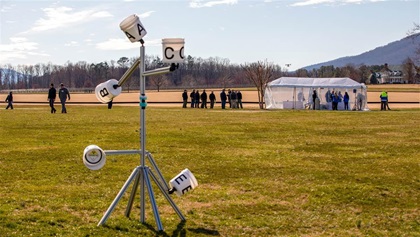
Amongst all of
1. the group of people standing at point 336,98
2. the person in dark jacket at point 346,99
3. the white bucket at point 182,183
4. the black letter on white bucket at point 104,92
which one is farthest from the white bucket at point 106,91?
the person in dark jacket at point 346,99

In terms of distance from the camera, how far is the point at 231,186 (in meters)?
11.2

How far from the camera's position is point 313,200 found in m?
10.0

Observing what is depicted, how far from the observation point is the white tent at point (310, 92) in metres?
47.0

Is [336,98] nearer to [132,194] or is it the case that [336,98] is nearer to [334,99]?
[334,99]

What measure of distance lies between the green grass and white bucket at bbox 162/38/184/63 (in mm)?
2292

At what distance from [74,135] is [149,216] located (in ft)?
39.3

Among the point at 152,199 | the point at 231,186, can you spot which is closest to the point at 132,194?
the point at 152,199

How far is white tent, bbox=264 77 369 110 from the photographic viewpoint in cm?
4697

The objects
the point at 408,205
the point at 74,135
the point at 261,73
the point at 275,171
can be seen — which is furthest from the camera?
the point at 261,73

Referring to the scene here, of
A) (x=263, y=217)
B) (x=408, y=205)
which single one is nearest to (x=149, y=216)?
(x=263, y=217)

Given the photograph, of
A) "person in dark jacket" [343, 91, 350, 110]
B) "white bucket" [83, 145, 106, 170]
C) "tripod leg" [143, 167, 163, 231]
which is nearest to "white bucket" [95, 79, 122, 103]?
"white bucket" [83, 145, 106, 170]

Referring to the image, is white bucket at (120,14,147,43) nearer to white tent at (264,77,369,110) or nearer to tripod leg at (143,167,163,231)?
tripod leg at (143,167,163,231)

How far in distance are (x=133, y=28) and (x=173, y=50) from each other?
63 centimetres

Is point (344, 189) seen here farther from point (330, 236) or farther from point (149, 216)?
point (149, 216)
